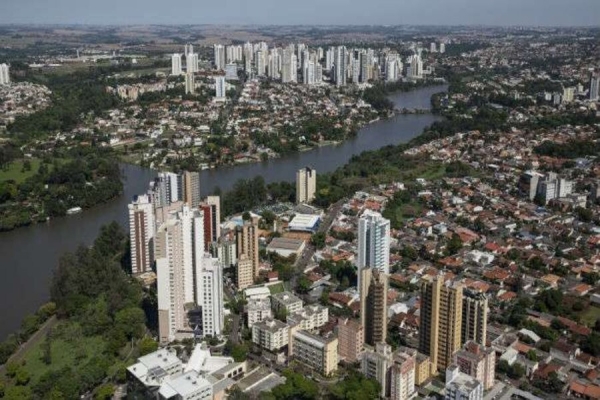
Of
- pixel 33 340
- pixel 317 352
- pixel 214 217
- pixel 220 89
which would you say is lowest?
pixel 33 340

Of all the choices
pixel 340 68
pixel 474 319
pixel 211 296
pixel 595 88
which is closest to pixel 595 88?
pixel 595 88

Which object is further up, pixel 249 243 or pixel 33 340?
pixel 249 243

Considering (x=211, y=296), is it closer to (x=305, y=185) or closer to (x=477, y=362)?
(x=477, y=362)

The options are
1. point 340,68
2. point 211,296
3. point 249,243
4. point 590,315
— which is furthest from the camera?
point 340,68

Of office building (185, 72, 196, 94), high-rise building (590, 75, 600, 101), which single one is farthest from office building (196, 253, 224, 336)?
high-rise building (590, 75, 600, 101)

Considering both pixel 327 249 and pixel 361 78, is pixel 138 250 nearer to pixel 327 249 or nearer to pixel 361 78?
pixel 327 249

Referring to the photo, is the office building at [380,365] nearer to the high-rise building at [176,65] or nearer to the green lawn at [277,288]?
the green lawn at [277,288]

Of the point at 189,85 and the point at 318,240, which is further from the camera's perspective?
the point at 189,85
